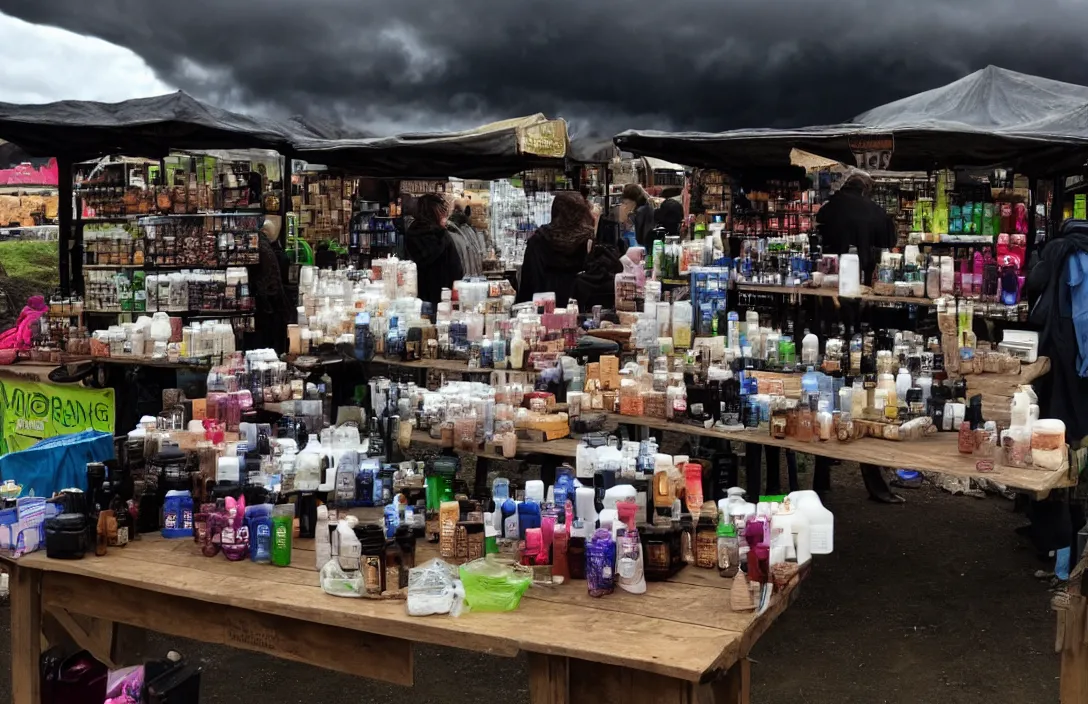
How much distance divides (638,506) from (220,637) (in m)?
1.38

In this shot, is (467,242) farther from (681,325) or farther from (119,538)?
(119,538)

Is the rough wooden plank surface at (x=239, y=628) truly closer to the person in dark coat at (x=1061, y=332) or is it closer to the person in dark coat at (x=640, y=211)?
the person in dark coat at (x=1061, y=332)

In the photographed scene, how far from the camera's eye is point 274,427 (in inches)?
185

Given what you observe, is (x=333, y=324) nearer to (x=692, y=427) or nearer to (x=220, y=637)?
(x=692, y=427)

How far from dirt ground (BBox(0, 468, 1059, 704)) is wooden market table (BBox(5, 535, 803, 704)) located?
108 cm

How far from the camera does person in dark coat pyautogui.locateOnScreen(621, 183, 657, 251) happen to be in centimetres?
1279

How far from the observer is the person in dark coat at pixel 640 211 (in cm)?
1279

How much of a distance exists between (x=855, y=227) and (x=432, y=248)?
3.68m

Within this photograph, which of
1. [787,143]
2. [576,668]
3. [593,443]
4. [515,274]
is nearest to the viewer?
[576,668]

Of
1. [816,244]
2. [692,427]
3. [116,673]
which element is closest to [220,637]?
[116,673]

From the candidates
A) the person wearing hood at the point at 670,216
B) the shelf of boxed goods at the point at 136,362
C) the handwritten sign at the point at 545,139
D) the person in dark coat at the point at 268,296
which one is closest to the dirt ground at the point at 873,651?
the shelf of boxed goods at the point at 136,362

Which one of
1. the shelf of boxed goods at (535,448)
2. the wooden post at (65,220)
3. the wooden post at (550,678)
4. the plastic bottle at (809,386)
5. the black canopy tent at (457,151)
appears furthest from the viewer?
the wooden post at (65,220)

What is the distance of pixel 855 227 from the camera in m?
8.62

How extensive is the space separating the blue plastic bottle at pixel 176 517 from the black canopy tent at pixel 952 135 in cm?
535
